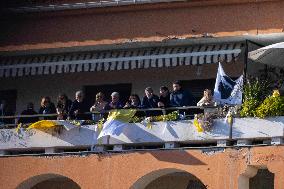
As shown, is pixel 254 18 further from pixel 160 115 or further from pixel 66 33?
pixel 66 33

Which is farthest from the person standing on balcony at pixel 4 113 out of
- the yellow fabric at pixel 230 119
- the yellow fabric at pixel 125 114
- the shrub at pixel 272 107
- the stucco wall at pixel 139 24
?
the shrub at pixel 272 107

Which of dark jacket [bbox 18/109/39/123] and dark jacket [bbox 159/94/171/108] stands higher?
dark jacket [bbox 159/94/171/108]

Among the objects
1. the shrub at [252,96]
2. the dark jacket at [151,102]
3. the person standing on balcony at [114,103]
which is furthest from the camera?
the person standing on balcony at [114,103]

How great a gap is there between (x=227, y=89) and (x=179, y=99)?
3.92 feet

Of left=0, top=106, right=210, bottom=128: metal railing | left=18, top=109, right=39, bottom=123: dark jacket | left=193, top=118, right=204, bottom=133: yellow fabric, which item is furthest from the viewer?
left=18, top=109, right=39, bottom=123: dark jacket

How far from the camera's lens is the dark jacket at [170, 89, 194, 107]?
24016 millimetres

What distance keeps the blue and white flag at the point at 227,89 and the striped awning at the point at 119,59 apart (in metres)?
1.03

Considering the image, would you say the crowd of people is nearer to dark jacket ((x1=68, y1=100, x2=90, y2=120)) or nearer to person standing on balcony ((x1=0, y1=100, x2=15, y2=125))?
dark jacket ((x1=68, y1=100, x2=90, y2=120))

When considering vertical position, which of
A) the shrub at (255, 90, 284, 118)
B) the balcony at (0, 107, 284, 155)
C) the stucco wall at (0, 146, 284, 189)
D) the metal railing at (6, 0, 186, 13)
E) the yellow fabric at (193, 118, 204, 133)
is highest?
the metal railing at (6, 0, 186, 13)

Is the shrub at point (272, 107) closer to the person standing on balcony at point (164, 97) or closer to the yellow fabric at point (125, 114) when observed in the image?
the person standing on balcony at point (164, 97)

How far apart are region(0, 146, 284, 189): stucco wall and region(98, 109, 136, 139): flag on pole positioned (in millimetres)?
609

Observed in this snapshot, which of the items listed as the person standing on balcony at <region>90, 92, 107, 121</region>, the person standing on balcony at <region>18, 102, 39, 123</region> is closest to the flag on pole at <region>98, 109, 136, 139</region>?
the person standing on balcony at <region>90, 92, 107, 121</region>

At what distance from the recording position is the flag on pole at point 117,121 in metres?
23.7

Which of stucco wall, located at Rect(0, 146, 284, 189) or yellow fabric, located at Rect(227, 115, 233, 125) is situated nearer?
stucco wall, located at Rect(0, 146, 284, 189)
